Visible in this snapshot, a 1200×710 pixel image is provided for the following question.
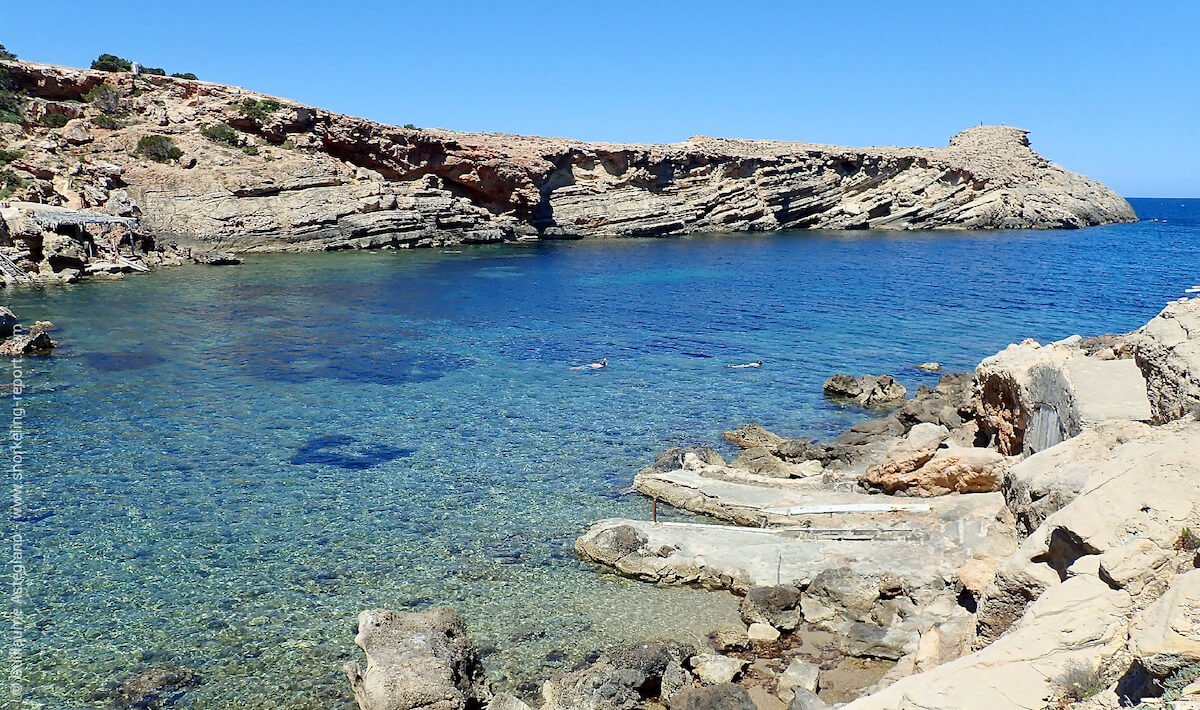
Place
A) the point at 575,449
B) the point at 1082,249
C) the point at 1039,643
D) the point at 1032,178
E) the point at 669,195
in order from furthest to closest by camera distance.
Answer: the point at 1032,178, the point at 669,195, the point at 1082,249, the point at 575,449, the point at 1039,643

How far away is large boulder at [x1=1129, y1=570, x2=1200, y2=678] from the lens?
5.39 m

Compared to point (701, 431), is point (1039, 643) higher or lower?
higher

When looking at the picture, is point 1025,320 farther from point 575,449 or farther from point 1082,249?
point 1082,249

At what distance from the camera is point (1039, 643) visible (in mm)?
6676

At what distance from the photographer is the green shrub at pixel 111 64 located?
66025mm

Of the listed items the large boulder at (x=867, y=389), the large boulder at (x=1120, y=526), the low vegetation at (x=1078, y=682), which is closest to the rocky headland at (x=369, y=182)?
the large boulder at (x=867, y=389)

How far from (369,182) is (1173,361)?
61.8 m

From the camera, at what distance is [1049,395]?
12914 mm

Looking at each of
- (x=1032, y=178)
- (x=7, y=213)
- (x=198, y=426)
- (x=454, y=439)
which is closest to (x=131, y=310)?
(x=7, y=213)

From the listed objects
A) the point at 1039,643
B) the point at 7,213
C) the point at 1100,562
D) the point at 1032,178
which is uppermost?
the point at 1032,178

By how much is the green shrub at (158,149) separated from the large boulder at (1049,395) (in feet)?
188

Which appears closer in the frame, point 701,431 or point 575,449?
point 575,449

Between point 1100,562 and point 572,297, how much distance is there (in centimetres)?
3870

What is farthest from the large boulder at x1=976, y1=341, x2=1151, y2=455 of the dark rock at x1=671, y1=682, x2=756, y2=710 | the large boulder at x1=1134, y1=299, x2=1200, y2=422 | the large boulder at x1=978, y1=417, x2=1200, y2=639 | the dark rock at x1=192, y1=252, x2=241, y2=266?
the dark rock at x1=192, y1=252, x2=241, y2=266
